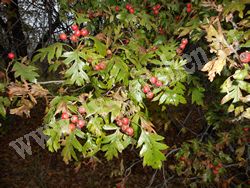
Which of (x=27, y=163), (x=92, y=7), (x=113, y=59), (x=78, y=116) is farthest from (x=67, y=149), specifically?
(x=27, y=163)

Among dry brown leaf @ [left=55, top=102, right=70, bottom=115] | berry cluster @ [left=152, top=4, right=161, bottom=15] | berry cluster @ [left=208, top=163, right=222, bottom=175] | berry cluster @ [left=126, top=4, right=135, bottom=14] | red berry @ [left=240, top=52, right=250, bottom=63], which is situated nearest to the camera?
red berry @ [left=240, top=52, right=250, bottom=63]

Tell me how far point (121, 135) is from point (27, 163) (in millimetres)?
6613

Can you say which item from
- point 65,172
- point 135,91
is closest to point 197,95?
point 135,91

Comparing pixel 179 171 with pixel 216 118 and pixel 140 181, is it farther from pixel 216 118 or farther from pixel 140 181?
pixel 140 181

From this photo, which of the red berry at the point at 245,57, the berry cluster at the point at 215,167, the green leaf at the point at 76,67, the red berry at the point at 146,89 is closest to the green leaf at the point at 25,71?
the green leaf at the point at 76,67

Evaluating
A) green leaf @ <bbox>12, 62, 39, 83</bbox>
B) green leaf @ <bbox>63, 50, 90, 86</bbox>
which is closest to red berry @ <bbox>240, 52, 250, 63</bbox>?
green leaf @ <bbox>63, 50, 90, 86</bbox>

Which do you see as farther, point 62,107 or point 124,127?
point 124,127

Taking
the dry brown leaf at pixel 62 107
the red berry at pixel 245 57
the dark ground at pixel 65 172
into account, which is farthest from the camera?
the dark ground at pixel 65 172

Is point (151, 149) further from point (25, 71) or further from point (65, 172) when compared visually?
point (65, 172)

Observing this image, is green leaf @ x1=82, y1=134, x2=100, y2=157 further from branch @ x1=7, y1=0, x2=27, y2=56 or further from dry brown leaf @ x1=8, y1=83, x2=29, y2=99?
branch @ x1=7, y1=0, x2=27, y2=56

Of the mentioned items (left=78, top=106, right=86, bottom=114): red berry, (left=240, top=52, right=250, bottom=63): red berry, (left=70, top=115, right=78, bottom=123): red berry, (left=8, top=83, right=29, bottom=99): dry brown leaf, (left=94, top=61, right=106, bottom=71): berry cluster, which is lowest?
(left=70, top=115, right=78, bottom=123): red berry

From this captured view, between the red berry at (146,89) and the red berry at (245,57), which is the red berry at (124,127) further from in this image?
the red berry at (245,57)

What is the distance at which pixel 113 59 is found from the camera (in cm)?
231

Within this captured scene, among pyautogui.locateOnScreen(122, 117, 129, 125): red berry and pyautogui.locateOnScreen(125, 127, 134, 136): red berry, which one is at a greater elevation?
pyautogui.locateOnScreen(122, 117, 129, 125): red berry
